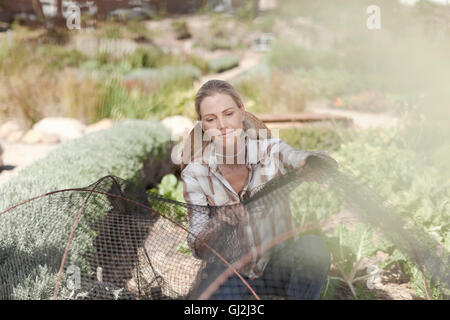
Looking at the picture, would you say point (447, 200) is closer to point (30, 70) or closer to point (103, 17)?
point (30, 70)

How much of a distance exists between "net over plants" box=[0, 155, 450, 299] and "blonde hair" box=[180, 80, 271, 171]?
24 centimetres

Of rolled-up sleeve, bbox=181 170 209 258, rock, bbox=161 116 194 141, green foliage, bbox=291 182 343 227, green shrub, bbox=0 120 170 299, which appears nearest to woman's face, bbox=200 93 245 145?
rolled-up sleeve, bbox=181 170 209 258

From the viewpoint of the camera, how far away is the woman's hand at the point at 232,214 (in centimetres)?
136

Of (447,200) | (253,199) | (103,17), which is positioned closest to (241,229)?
(253,199)

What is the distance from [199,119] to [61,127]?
468 cm

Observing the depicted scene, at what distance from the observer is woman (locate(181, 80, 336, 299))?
1.39 metres

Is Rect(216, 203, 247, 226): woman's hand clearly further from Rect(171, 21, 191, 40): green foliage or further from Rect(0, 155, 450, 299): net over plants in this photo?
Rect(171, 21, 191, 40): green foliage

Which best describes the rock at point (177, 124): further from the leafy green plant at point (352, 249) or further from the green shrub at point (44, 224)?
the leafy green plant at point (352, 249)

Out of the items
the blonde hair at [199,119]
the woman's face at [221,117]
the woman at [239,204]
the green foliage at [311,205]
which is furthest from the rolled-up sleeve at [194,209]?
the green foliage at [311,205]

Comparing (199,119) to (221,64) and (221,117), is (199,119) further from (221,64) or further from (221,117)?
(221,64)

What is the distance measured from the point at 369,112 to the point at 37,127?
274 inches

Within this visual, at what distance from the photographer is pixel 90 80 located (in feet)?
20.5

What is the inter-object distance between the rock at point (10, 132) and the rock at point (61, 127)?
11.6 inches

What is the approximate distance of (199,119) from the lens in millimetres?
1630
